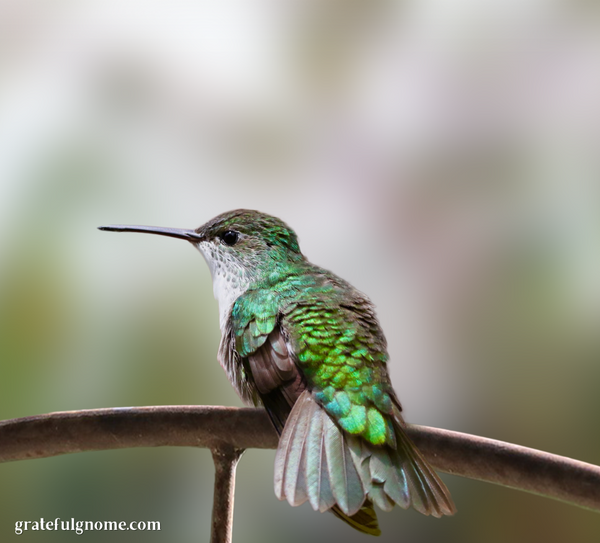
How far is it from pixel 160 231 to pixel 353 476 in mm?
472

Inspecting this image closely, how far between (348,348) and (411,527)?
3.74ft

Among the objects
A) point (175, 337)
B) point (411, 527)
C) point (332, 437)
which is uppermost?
point (332, 437)

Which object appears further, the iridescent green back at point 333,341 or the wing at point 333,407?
the iridescent green back at point 333,341

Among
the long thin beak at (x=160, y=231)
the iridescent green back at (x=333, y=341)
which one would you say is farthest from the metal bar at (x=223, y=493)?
the long thin beak at (x=160, y=231)

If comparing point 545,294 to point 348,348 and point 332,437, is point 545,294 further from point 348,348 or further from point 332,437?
point 332,437

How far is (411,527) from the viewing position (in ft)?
6.00

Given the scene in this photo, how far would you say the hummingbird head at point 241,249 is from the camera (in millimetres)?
999

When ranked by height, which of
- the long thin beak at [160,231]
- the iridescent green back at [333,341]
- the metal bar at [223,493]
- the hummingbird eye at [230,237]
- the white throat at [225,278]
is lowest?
the metal bar at [223,493]

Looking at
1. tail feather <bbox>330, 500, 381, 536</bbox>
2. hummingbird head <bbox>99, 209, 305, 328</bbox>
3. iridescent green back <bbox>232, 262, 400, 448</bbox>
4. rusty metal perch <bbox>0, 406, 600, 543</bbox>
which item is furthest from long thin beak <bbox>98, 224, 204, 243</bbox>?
tail feather <bbox>330, 500, 381, 536</bbox>

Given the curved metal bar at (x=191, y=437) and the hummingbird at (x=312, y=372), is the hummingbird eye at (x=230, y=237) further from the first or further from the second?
the curved metal bar at (x=191, y=437)

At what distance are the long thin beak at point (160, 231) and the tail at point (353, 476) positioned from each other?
38cm

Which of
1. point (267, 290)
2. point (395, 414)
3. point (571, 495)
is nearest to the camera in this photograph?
point (571, 495)

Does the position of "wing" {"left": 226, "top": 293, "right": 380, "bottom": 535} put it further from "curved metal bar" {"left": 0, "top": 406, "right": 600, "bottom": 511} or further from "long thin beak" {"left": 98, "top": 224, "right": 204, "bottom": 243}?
"long thin beak" {"left": 98, "top": 224, "right": 204, "bottom": 243}

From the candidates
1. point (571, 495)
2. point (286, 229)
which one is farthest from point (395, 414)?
point (286, 229)
